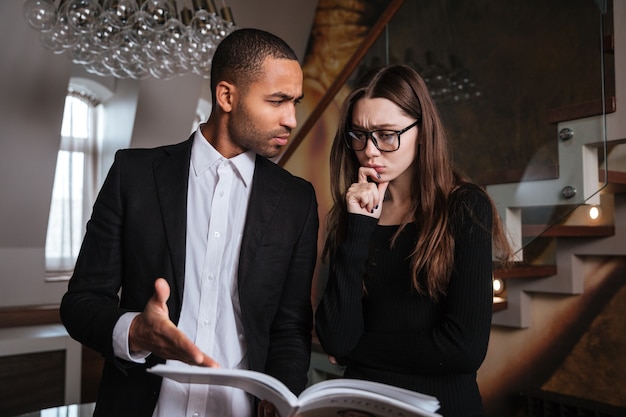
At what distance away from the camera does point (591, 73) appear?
8.73 feet

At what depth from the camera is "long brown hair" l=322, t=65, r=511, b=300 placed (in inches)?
60.9

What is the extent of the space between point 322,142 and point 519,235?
158 centimetres

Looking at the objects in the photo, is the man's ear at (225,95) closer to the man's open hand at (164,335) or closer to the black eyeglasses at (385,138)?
Result: the black eyeglasses at (385,138)

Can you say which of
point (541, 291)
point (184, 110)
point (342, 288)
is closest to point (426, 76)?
point (541, 291)

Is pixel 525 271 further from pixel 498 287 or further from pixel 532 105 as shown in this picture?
pixel 532 105

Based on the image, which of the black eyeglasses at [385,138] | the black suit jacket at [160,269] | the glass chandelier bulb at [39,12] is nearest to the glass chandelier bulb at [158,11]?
the glass chandelier bulb at [39,12]

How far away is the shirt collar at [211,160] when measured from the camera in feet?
5.15

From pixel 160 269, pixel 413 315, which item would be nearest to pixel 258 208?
pixel 160 269

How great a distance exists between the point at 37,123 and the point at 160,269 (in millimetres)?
3417

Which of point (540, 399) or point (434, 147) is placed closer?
point (434, 147)

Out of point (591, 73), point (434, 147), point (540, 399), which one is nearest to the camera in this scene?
point (434, 147)

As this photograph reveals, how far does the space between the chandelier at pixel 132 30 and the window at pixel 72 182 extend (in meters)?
2.26

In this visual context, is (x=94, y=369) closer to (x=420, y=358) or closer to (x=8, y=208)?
(x=8, y=208)

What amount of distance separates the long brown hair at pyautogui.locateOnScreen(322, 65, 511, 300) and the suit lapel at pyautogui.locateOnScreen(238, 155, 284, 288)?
287mm
